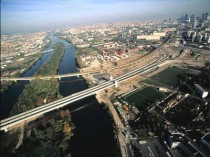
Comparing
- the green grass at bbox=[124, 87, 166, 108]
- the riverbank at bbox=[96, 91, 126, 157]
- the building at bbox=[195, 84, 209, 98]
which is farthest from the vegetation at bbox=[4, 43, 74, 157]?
the building at bbox=[195, 84, 209, 98]

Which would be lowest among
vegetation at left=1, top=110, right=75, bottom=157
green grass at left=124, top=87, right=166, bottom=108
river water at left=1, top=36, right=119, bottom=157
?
river water at left=1, top=36, right=119, bottom=157

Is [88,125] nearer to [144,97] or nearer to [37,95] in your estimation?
[144,97]

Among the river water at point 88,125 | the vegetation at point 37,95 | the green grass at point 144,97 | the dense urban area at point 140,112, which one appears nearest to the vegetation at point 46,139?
the dense urban area at point 140,112

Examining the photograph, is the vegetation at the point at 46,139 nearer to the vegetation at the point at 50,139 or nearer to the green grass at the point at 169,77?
the vegetation at the point at 50,139

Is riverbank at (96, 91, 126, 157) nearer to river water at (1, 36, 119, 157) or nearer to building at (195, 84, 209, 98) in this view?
river water at (1, 36, 119, 157)

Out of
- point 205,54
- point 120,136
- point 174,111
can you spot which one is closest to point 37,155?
point 120,136
